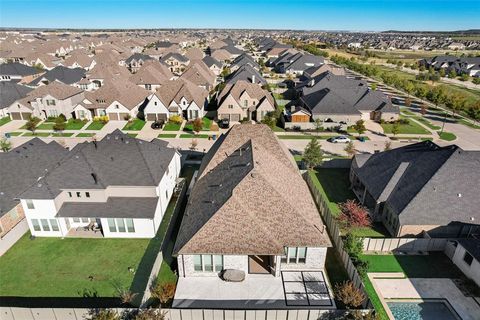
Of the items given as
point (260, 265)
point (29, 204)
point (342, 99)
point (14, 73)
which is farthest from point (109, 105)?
point (14, 73)

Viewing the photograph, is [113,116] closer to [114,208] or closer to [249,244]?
[114,208]

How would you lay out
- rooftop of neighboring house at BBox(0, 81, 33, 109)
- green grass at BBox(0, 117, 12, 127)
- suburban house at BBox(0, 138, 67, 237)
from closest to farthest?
suburban house at BBox(0, 138, 67, 237) → green grass at BBox(0, 117, 12, 127) → rooftop of neighboring house at BBox(0, 81, 33, 109)

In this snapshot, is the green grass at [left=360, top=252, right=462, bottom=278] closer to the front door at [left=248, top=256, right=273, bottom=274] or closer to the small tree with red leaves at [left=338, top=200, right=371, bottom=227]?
the small tree with red leaves at [left=338, top=200, right=371, bottom=227]

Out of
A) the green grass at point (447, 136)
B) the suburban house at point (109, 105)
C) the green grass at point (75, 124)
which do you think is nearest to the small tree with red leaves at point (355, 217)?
the green grass at point (447, 136)

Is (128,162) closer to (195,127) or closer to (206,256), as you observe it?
(206,256)

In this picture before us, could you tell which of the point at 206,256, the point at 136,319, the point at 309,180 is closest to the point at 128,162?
the point at 206,256

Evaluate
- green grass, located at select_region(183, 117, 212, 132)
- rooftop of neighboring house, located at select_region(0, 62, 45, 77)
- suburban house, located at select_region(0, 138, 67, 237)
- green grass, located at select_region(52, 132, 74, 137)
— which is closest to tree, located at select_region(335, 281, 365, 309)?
suburban house, located at select_region(0, 138, 67, 237)
